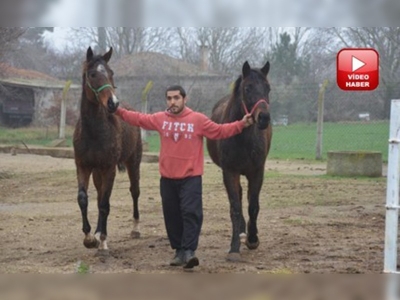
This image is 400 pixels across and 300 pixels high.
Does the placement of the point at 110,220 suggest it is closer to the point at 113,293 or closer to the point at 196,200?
the point at 196,200

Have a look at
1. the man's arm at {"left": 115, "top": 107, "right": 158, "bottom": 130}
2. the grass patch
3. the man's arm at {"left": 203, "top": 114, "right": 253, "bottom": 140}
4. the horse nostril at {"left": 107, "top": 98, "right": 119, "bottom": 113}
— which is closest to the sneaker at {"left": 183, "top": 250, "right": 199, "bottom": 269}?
the man's arm at {"left": 203, "top": 114, "right": 253, "bottom": 140}

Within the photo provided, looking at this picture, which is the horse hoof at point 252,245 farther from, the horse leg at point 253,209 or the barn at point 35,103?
the barn at point 35,103

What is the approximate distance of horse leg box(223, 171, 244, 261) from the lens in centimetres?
568

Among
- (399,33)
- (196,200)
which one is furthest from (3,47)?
(399,33)

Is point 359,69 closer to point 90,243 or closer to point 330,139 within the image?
point 90,243

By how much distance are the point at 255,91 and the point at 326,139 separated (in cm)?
1087

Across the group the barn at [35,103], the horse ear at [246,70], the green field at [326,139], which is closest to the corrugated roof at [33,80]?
the barn at [35,103]

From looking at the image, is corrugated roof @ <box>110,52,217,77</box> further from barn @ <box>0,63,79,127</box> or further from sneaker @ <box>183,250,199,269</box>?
sneaker @ <box>183,250,199,269</box>

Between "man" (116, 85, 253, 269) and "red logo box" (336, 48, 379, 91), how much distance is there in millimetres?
1624

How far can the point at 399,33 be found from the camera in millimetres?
3404

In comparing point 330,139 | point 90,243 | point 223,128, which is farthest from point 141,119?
point 330,139

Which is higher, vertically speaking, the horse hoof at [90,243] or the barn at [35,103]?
the barn at [35,103]

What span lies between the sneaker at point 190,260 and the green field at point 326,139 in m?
10.1

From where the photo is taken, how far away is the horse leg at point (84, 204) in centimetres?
598
